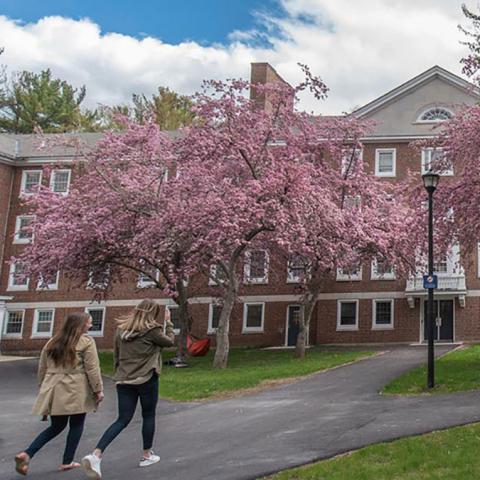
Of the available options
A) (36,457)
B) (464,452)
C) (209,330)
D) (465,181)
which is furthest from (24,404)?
(209,330)

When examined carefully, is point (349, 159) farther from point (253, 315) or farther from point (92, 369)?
point (92, 369)

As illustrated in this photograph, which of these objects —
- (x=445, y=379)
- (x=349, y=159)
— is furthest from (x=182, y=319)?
(x=445, y=379)

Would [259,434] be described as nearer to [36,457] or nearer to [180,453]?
[180,453]

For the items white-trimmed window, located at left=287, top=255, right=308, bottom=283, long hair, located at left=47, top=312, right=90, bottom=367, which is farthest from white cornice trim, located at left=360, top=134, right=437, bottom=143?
long hair, located at left=47, top=312, right=90, bottom=367

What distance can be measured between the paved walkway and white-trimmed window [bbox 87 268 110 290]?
997 cm

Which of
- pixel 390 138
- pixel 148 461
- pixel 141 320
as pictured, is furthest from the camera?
pixel 390 138

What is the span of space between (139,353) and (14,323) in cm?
3069

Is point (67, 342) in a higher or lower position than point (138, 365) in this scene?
higher

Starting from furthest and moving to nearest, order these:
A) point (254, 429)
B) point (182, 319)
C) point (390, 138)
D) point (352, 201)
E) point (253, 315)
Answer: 1. point (253, 315)
2. point (390, 138)
3. point (182, 319)
4. point (352, 201)
5. point (254, 429)

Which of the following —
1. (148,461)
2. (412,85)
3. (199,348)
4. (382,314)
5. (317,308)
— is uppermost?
(412,85)

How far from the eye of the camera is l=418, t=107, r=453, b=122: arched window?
108 ft

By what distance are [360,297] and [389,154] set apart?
7.47m

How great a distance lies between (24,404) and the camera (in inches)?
594

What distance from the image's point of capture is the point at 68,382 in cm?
726
